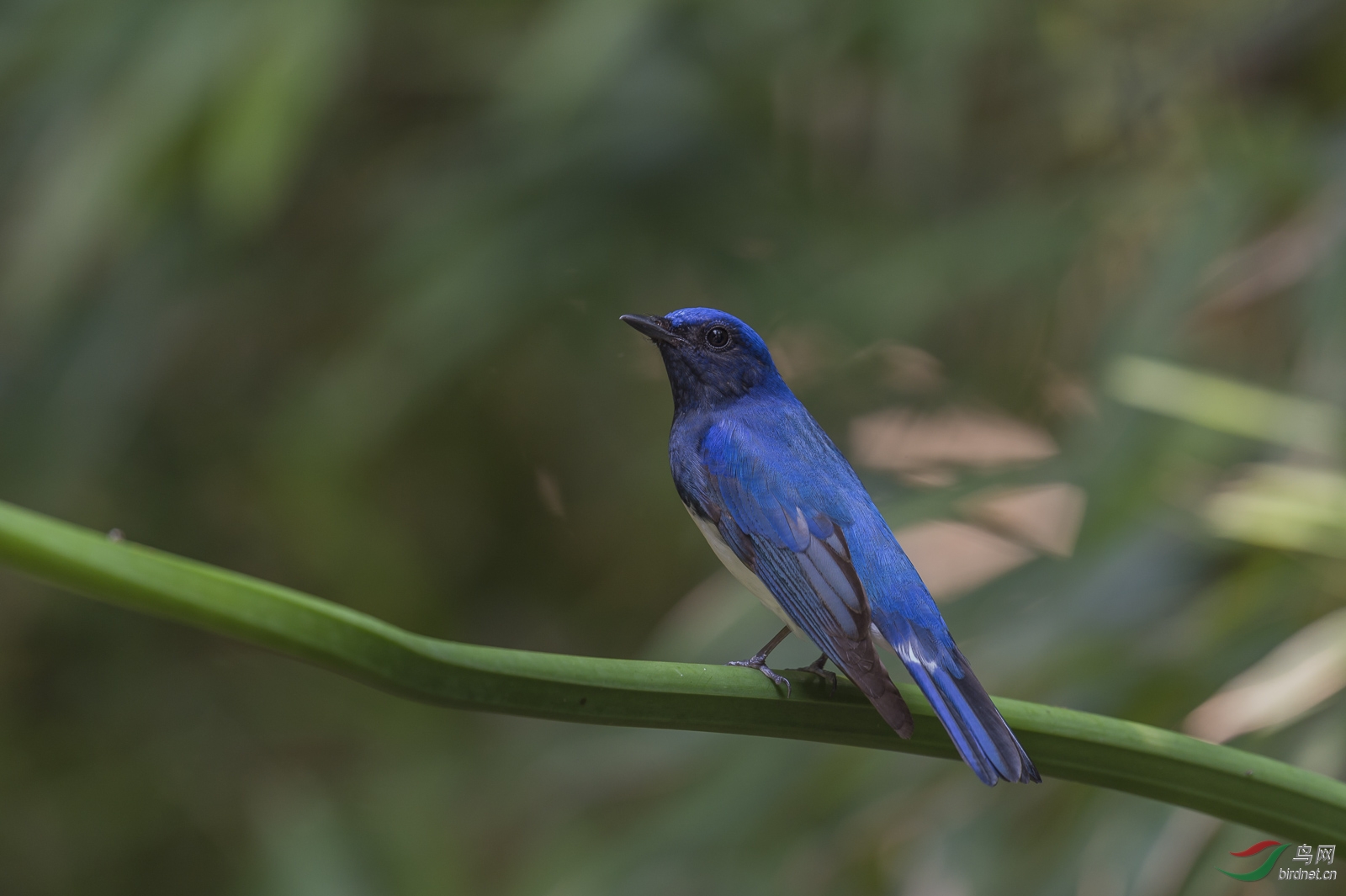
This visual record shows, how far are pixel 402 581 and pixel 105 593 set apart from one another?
10.9 ft

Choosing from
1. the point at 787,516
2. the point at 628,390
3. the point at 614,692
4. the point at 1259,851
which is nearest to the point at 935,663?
the point at 787,516

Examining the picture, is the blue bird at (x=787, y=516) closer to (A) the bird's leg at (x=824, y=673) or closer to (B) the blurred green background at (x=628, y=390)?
(A) the bird's leg at (x=824, y=673)

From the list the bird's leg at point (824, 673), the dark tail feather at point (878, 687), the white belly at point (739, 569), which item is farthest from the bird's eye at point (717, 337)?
the dark tail feather at point (878, 687)

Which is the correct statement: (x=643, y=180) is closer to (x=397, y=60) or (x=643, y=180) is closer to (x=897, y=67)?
(x=897, y=67)

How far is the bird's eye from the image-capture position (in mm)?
2010

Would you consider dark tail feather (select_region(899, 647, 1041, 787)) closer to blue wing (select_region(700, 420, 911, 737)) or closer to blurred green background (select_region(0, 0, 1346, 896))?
blue wing (select_region(700, 420, 911, 737))

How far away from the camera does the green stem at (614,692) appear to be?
36.5 inches

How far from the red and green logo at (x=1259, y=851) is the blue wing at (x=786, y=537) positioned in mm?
947

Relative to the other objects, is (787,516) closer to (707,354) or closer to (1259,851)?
(707,354)

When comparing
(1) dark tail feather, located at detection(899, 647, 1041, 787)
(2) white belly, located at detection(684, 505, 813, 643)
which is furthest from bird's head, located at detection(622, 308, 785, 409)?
(1) dark tail feather, located at detection(899, 647, 1041, 787)

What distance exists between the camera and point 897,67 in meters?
3.71

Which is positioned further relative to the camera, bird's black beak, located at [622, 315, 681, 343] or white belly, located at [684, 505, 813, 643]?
bird's black beak, located at [622, 315, 681, 343]

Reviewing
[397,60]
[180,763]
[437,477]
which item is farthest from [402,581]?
[397,60]

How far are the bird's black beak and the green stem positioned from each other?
64cm
